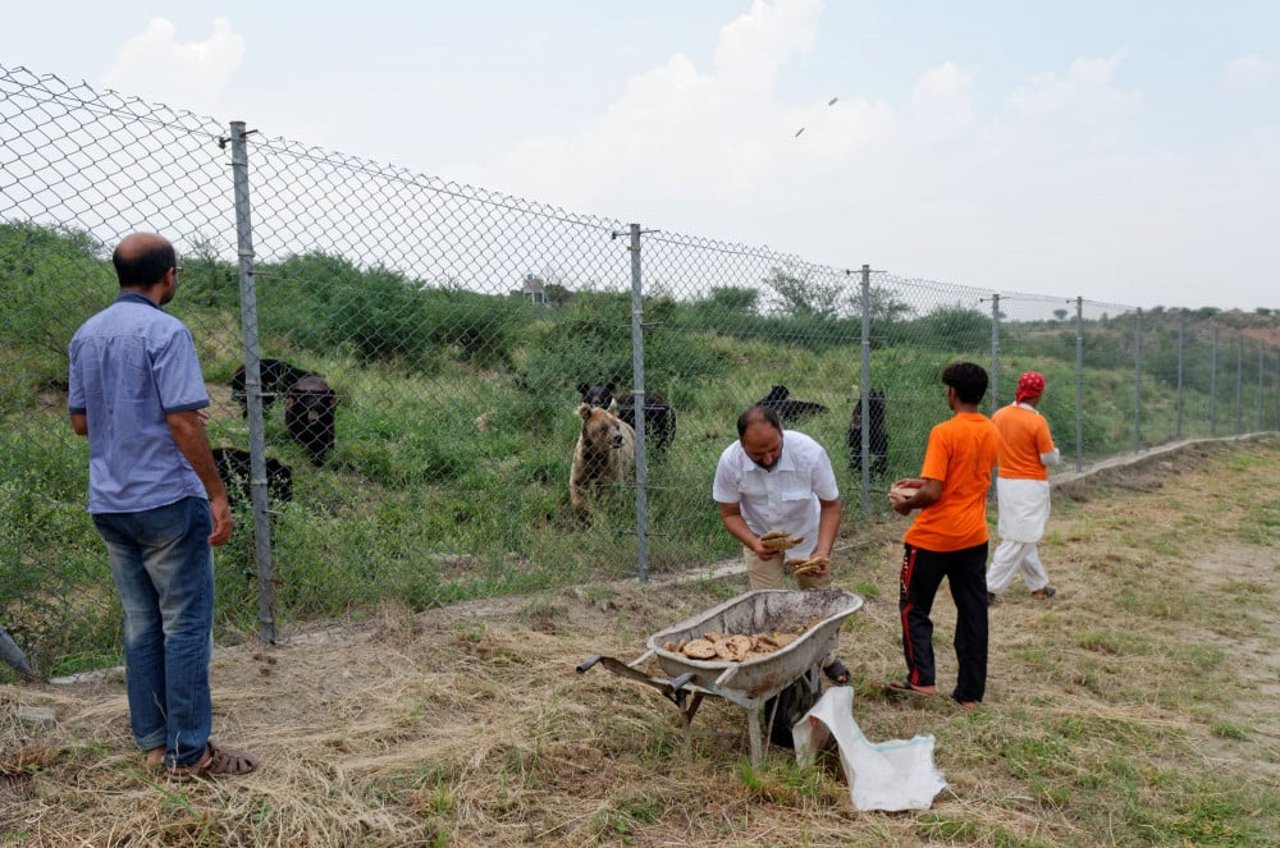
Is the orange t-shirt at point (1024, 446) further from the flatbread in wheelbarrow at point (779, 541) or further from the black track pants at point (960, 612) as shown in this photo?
the flatbread in wheelbarrow at point (779, 541)

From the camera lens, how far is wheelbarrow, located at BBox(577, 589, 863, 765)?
3645 mm

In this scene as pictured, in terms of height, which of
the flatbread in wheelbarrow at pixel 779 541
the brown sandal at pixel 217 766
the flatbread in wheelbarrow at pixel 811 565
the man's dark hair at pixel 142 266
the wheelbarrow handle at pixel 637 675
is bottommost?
the brown sandal at pixel 217 766

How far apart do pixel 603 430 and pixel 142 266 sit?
173 inches

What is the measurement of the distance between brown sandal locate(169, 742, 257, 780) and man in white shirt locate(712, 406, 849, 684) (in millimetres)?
2329

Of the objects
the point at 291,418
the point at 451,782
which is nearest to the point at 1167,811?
the point at 451,782

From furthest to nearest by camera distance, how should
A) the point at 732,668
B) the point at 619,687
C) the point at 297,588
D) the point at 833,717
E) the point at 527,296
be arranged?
the point at 527,296 < the point at 297,588 < the point at 619,687 < the point at 833,717 < the point at 732,668

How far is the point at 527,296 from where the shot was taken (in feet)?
18.9

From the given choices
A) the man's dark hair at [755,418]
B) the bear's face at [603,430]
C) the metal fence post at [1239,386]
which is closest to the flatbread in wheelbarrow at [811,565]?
the man's dark hair at [755,418]

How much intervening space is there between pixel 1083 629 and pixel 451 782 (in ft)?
14.5

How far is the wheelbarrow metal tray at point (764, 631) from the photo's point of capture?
12.0 feet

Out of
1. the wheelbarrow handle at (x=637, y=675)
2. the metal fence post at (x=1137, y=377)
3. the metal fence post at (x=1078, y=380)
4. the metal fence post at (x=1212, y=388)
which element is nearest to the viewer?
the wheelbarrow handle at (x=637, y=675)

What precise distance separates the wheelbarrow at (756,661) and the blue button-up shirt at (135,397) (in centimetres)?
157

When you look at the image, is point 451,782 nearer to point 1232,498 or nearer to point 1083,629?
point 1083,629

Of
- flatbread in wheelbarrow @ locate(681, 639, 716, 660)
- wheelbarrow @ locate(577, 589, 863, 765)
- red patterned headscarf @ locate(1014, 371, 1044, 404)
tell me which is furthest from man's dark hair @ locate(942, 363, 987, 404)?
red patterned headscarf @ locate(1014, 371, 1044, 404)
